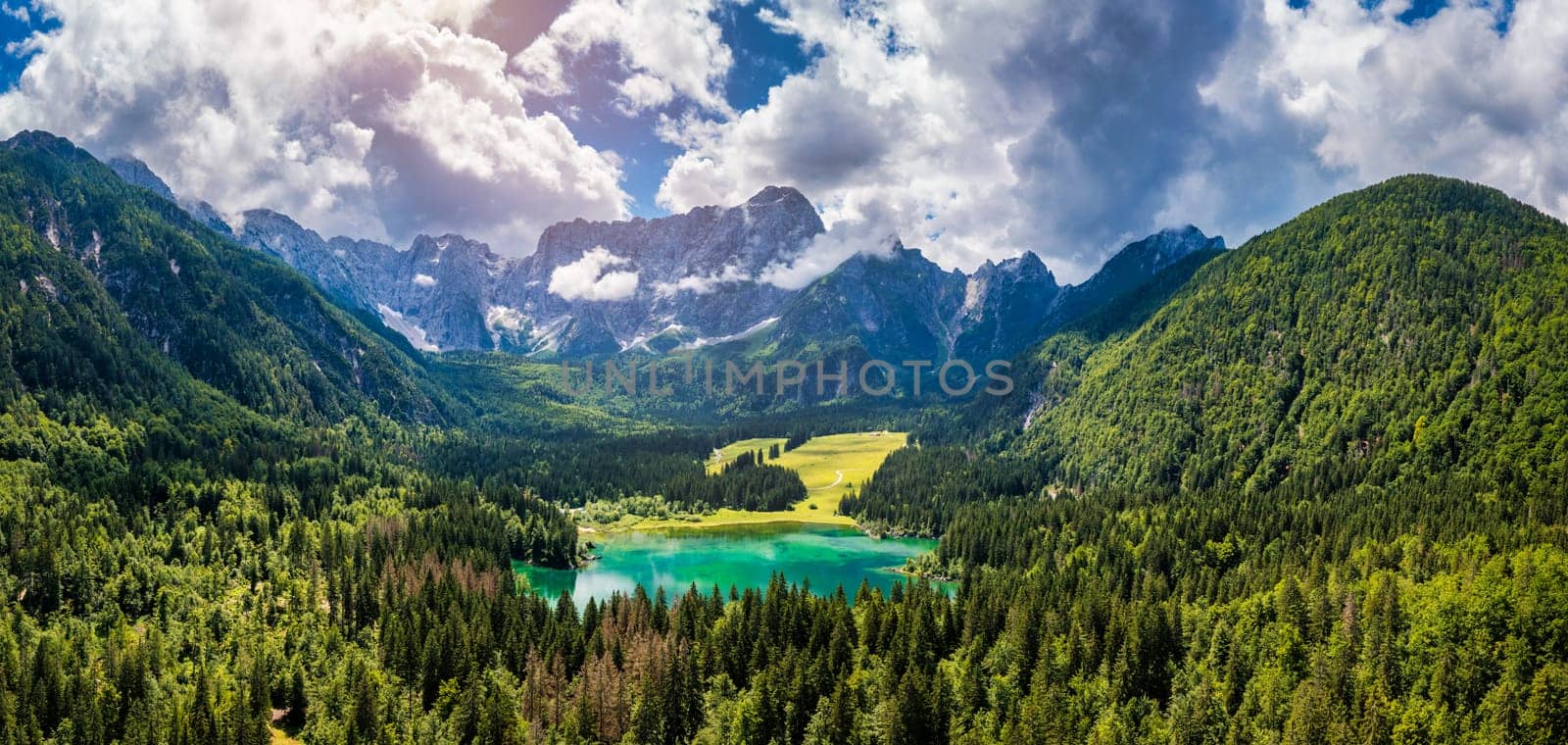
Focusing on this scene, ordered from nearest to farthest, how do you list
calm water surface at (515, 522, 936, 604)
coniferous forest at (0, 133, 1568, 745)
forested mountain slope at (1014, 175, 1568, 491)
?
coniferous forest at (0, 133, 1568, 745)
forested mountain slope at (1014, 175, 1568, 491)
calm water surface at (515, 522, 936, 604)

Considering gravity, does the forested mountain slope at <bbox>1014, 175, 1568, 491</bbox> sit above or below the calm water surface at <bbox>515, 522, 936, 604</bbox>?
above

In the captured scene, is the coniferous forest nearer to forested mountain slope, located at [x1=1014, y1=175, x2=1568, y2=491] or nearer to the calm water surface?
forested mountain slope, located at [x1=1014, y1=175, x2=1568, y2=491]

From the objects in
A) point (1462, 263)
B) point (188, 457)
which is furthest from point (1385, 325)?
point (188, 457)

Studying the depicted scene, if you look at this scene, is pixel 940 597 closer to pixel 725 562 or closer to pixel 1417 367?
pixel 725 562

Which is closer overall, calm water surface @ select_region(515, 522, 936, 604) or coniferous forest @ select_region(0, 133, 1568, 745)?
coniferous forest @ select_region(0, 133, 1568, 745)

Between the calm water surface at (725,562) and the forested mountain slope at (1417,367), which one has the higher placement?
the forested mountain slope at (1417,367)

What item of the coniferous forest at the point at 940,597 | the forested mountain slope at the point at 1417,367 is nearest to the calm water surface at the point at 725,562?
the coniferous forest at the point at 940,597

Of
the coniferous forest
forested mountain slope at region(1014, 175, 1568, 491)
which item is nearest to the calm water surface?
the coniferous forest

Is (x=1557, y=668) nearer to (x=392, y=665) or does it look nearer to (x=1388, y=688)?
(x=1388, y=688)

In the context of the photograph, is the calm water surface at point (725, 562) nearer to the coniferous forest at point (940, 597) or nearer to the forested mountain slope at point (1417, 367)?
the coniferous forest at point (940, 597)
